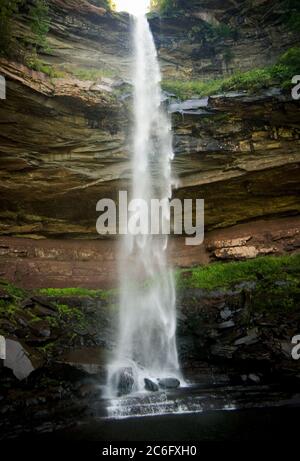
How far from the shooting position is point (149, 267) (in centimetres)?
1800

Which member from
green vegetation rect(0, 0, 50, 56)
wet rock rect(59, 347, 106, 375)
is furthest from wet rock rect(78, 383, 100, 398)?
green vegetation rect(0, 0, 50, 56)

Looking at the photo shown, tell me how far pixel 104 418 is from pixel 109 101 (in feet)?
44.3

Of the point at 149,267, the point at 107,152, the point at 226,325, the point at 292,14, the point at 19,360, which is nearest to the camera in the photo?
the point at 19,360

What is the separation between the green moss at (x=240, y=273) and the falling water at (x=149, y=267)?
40.9 inches

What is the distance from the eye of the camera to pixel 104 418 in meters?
8.30

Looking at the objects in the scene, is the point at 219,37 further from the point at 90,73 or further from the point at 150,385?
the point at 150,385

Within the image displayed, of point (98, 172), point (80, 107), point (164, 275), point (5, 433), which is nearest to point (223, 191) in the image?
point (164, 275)

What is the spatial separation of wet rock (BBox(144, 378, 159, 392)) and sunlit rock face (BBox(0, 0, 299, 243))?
915 centimetres

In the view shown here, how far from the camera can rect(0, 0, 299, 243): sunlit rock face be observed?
51.7 feet

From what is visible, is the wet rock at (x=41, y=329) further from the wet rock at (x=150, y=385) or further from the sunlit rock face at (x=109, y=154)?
the sunlit rock face at (x=109, y=154)

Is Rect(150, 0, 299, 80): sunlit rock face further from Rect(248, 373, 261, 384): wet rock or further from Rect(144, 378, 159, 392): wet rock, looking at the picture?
Rect(144, 378, 159, 392): wet rock

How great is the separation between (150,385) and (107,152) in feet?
Result: 34.7

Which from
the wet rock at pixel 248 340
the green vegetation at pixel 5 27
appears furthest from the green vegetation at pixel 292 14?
the wet rock at pixel 248 340

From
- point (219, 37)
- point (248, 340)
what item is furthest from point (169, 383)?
point (219, 37)
